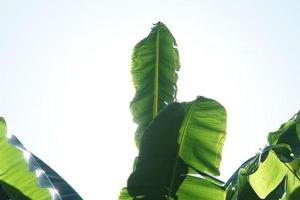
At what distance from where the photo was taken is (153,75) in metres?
3.41

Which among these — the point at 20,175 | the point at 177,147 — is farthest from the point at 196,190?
the point at 20,175

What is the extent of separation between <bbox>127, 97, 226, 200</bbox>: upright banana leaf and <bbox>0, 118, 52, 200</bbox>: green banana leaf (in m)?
0.62

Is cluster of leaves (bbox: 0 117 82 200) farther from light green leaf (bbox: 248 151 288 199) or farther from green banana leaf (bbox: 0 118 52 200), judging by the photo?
light green leaf (bbox: 248 151 288 199)

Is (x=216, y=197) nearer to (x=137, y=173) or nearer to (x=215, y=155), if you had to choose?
(x=215, y=155)

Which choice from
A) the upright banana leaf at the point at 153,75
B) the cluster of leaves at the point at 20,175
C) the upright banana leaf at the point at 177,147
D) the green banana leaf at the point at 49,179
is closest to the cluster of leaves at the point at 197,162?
the upright banana leaf at the point at 177,147

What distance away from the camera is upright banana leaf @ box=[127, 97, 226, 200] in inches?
116

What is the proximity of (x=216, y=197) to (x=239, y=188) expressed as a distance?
6.4 inches

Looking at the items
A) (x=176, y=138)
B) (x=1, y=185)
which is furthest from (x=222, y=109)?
(x=1, y=185)

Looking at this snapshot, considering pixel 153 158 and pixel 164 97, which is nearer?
pixel 153 158

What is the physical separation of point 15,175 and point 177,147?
1.02 m

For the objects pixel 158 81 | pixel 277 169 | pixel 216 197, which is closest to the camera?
pixel 277 169

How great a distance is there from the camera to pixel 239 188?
3.06 m

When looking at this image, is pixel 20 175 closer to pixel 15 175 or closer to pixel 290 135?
pixel 15 175

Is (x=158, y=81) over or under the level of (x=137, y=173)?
over
